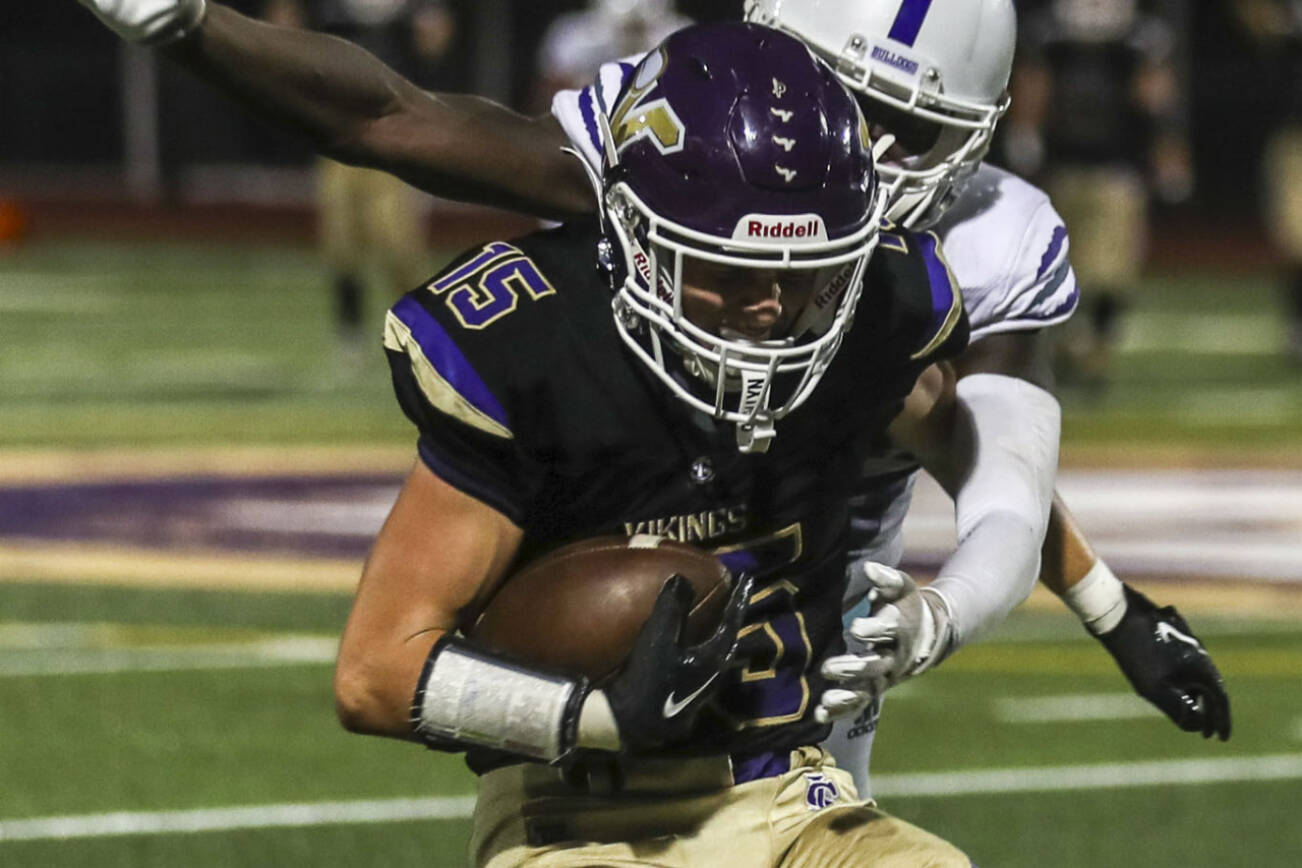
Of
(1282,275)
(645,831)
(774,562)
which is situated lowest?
(1282,275)

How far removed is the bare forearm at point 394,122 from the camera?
324 centimetres

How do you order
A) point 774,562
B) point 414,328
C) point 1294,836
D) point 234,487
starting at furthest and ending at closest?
point 234,487, point 1294,836, point 774,562, point 414,328

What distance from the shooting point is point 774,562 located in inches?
118

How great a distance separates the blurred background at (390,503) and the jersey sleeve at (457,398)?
1.79 m

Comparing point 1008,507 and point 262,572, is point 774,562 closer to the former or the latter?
point 1008,507

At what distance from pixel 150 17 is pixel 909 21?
1.08 m

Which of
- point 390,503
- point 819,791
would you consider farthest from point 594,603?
point 390,503

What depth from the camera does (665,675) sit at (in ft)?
8.69

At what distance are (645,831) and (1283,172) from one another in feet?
29.8

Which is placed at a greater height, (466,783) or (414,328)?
(414,328)

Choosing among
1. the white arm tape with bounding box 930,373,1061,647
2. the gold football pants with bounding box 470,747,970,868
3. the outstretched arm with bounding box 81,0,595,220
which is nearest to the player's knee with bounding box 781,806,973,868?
the gold football pants with bounding box 470,747,970,868

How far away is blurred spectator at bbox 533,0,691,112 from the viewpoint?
988cm

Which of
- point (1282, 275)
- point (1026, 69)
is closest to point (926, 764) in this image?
point (1026, 69)

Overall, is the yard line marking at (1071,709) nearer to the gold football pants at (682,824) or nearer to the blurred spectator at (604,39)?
the gold football pants at (682,824)
